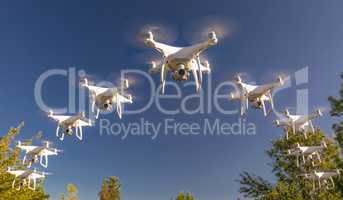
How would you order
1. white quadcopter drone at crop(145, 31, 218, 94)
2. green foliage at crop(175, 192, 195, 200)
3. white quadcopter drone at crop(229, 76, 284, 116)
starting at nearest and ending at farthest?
white quadcopter drone at crop(145, 31, 218, 94)
white quadcopter drone at crop(229, 76, 284, 116)
green foliage at crop(175, 192, 195, 200)

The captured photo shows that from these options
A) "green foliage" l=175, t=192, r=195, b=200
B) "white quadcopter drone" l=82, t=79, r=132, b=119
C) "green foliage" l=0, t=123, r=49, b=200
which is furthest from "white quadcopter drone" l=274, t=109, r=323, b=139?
"green foliage" l=175, t=192, r=195, b=200

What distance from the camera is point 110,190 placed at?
115 metres

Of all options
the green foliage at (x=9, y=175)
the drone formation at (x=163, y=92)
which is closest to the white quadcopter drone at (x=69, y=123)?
the drone formation at (x=163, y=92)

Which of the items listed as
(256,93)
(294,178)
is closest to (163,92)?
(256,93)

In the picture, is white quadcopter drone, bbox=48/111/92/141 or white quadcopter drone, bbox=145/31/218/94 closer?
white quadcopter drone, bbox=145/31/218/94

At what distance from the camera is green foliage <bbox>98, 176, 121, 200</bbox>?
367ft

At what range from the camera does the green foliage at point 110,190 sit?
11200cm

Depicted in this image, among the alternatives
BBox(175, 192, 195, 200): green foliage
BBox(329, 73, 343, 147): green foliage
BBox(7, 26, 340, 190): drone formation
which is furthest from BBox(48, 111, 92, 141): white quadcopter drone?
BBox(175, 192, 195, 200): green foliage

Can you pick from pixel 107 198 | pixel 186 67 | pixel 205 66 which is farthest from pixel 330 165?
pixel 107 198

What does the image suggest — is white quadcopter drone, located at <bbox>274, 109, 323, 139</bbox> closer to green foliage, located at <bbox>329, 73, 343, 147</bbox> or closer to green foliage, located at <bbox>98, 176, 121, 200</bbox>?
green foliage, located at <bbox>329, 73, 343, 147</bbox>

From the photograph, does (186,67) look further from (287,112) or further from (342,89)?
(342,89)

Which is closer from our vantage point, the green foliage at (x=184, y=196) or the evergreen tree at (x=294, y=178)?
the evergreen tree at (x=294, y=178)

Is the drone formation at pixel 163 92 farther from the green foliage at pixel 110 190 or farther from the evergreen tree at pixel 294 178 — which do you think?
the green foliage at pixel 110 190

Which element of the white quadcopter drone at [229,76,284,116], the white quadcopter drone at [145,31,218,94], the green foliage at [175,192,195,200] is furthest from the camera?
the green foliage at [175,192,195,200]
